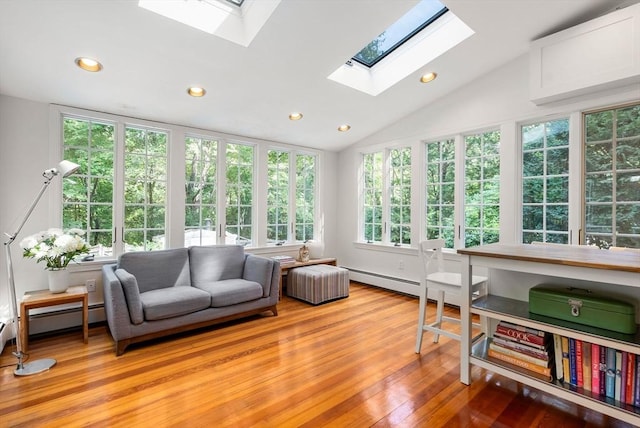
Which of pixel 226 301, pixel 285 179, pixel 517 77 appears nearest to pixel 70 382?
pixel 226 301

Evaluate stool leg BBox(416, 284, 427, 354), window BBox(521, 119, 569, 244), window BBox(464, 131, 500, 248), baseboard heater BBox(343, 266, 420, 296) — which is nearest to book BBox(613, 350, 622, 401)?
stool leg BBox(416, 284, 427, 354)

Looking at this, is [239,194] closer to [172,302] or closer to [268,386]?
[172,302]

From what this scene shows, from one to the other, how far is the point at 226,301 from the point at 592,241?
3.63 metres

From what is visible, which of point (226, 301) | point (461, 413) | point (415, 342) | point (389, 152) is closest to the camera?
point (461, 413)

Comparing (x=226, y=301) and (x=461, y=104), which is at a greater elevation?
(x=461, y=104)

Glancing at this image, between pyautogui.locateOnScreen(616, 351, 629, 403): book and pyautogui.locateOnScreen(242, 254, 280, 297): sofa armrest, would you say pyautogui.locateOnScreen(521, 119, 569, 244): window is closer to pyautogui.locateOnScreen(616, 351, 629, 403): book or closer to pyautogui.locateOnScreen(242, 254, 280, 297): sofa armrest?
pyautogui.locateOnScreen(616, 351, 629, 403): book

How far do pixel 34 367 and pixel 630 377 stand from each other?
3.89 metres

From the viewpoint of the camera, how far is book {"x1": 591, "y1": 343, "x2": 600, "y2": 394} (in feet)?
5.62

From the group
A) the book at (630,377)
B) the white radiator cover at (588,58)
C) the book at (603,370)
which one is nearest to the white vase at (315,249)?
the white radiator cover at (588,58)

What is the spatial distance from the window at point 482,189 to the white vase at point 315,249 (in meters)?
2.09

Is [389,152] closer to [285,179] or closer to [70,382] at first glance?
[285,179]

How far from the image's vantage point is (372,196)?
5020 mm

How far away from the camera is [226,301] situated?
10.3 feet

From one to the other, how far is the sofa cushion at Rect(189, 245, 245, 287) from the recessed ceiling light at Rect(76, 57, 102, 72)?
1942 millimetres
